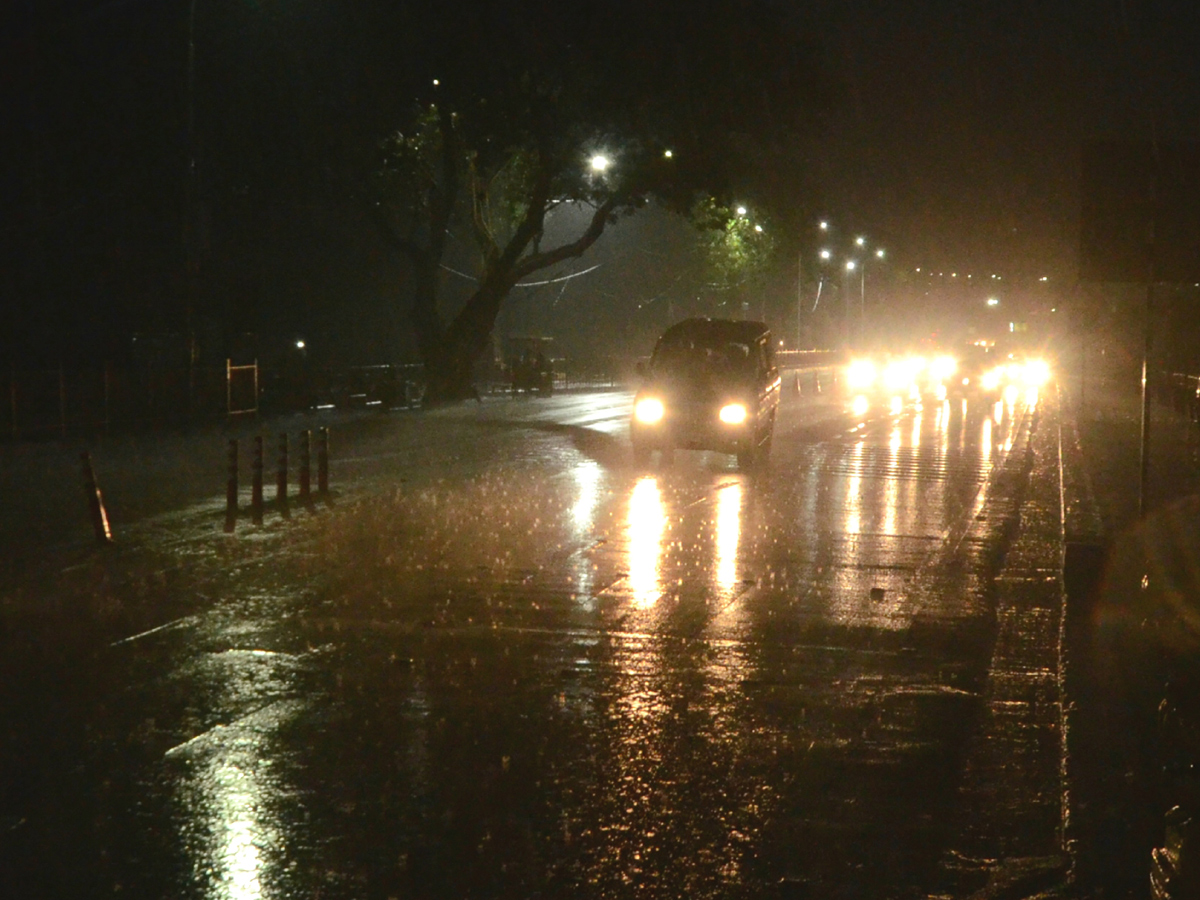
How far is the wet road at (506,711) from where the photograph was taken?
19.1ft

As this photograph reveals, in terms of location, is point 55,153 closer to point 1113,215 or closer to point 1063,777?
point 1113,215

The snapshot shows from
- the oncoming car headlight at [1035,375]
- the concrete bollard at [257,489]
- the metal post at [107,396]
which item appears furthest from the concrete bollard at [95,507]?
the oncoming car headlight at [1035,375]

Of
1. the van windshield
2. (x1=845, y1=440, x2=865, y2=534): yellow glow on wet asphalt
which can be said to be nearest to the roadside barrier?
(x1=845, y1=440, x2=865, y2=534): yellow glow on wet asphalt

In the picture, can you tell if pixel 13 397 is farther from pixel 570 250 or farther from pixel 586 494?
pixel 570 250

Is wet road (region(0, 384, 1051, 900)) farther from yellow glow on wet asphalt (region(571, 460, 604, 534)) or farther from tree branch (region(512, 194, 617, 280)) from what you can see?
tree branch (region(512, 194, 617, 280))

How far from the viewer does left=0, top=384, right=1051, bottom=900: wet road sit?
19.1ft

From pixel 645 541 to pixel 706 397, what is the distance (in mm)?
8787

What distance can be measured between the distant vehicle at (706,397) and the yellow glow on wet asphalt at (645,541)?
6.57 feet

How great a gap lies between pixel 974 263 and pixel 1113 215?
12768cm

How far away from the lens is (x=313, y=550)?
14.9 metres

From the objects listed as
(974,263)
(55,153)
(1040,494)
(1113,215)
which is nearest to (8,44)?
(55,153)

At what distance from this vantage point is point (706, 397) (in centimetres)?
2420

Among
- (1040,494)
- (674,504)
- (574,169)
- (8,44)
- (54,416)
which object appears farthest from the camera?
(574,169)

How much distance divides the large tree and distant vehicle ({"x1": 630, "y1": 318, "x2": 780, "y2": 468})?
15.7 meters
